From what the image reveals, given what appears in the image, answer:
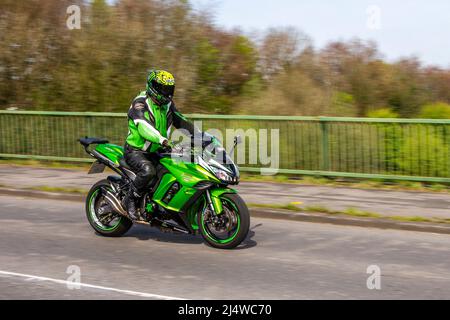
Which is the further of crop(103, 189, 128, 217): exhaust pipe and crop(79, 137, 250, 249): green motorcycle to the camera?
crop(103, 189, 128, 217): exhaust pipe

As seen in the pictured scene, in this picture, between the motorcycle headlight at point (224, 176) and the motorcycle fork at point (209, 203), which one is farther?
the motorcycle fork at point (209, 203)

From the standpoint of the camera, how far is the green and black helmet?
8383 millimetres

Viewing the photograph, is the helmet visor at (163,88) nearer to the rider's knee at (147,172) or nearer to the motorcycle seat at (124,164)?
the rider's knee at (147,172)

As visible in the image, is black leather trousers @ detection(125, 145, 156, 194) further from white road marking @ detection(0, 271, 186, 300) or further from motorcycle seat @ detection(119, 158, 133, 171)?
white road marking @ detection(0, 271, 186, 300)

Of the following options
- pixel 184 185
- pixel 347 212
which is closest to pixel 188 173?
pixel 184 185

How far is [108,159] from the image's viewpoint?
909cm

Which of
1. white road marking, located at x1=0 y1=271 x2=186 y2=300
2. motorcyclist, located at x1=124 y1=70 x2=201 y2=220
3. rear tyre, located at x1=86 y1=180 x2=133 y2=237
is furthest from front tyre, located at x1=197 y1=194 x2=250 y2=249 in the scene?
white road marking, located at x1=0 y1=271 x2=186 y2=300

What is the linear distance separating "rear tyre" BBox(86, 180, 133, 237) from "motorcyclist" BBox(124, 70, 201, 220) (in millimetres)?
388

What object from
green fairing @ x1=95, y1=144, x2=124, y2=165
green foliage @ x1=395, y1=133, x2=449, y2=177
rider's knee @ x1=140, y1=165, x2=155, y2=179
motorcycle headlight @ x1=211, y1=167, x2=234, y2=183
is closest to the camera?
motorcycle headlight @ x1=211, y1=167, x2=234, y2=183

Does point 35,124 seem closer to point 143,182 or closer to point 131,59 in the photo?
point 131,59

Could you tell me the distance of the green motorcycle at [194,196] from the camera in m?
8.10

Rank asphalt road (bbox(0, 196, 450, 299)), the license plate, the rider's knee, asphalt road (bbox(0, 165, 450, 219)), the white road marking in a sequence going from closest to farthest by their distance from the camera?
1. the white road marking
2. asphalt road (bbox(0, 196, 450, 299))
3. the rider's knee
4. the license plate
5. asphalt road (bbox(0, 165, 450, 219))

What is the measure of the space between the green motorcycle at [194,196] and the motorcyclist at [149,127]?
0.10m

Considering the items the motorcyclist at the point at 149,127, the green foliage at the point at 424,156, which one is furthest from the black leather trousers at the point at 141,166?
the green foliage at the point at 424,156
